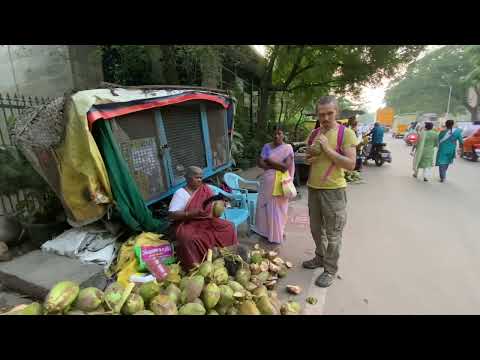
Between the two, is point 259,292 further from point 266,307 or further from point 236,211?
point 236,211

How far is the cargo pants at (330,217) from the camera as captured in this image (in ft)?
8.66

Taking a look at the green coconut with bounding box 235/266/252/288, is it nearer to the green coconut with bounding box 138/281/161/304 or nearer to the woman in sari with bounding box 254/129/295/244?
the green coconut with bounding box 138/281/161/304

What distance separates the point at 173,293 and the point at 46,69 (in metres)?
7.17

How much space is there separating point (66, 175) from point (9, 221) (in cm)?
169

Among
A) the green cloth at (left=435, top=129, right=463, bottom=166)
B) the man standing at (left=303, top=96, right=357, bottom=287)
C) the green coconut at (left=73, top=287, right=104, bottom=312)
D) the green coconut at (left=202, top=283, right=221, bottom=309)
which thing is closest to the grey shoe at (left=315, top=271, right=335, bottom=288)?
the man standing at (left=303, top=96, right=357, bottom=287)

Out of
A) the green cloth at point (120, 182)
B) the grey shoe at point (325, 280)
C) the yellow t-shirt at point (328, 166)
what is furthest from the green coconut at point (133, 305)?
the yellow t-shirt at point (328, 166)

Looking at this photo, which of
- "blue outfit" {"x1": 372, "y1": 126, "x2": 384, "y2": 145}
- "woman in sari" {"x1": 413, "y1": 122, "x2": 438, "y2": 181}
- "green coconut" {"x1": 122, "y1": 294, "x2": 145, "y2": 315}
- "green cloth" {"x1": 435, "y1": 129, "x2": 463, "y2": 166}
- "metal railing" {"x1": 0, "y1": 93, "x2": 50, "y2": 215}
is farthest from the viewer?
"blue outfit" {"x1": 372, "y1": 126, "x2": 384, "y2": 145}

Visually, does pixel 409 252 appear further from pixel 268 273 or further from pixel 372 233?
pixel 268 273

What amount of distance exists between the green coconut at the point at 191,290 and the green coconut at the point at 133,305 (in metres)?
0.29

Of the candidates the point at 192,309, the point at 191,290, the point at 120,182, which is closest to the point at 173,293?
the point at 191,290

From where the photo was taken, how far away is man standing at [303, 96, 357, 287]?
2.50 m

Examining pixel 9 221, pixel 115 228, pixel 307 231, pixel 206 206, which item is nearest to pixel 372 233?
pixel 307 231

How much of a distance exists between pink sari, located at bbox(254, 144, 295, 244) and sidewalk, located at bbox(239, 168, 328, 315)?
23 cm

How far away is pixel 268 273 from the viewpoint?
2781mm
